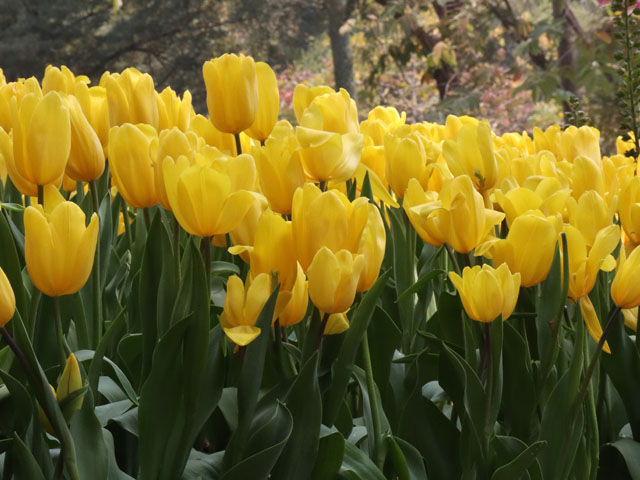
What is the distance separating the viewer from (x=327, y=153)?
831mm

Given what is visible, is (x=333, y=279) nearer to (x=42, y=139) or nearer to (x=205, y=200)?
(x=205, y=200)

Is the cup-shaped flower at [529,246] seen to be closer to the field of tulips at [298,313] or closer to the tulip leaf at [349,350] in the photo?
the field of tulips at [298,313]

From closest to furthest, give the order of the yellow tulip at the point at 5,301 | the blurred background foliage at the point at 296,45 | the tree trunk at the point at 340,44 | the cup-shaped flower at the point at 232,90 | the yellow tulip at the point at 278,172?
the yellow tulip at the point at 5,301
the yellow tulip at the point at 278,172
the cup-shaped flower at the point at 232,90
the blurred background foliage at the point at 296,45
the tree trunk at the point at 340,44

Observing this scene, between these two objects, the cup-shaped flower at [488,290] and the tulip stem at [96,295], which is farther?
the tulip stem at [96,295]

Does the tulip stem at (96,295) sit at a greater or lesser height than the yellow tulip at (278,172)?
lesser

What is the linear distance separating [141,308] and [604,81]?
6.61 m

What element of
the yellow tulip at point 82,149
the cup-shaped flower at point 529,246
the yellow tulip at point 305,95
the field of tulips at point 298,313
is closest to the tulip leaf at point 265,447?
the field of tulips at point 298,313

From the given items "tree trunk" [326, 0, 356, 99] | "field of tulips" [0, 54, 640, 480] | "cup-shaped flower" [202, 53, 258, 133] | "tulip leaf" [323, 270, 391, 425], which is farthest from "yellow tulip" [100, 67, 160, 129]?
"tree trunk" [326, 0, 356, 99]

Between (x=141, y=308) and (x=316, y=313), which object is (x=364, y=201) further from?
A: (x=141, y=308)

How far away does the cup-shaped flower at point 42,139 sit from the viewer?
30.2 inches

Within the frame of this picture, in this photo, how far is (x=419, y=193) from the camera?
0.87 m

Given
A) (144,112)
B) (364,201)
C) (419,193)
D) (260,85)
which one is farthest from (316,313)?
(144,112)

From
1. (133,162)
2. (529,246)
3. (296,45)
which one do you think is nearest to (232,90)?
(133,162)

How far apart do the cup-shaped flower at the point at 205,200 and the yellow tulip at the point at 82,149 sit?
22cm
